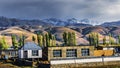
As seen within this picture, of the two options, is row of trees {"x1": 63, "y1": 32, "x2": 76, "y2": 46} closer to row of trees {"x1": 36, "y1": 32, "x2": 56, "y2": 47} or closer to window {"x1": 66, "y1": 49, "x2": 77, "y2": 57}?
row of trees {"x1": 36, "y1": 32, "x2": 56, "y2": 47}

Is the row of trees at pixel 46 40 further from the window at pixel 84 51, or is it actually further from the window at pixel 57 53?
the window at pixel 57 53

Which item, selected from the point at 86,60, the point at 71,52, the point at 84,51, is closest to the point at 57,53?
the point at 71,52

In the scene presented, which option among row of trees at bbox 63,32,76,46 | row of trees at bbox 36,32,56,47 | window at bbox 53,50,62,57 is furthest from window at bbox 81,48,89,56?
row of trees at bbox 63,32,76,46

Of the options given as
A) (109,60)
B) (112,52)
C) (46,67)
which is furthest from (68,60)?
(112,52)

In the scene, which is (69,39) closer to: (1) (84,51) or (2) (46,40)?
(2) (46,40)

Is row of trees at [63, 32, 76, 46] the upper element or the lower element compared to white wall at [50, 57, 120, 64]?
lower

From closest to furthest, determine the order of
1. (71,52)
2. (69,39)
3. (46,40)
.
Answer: (71,52), (46,40), (69,39)

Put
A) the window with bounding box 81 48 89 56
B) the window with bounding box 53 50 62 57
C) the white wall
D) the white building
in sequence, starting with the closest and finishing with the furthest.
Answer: the white wall, the window with bounding box 53 50 62 57, the window with bounding box 81 48 89 56, the white building

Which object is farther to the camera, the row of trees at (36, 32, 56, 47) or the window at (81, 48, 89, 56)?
the row of trees at (36, 32, 56, 47)

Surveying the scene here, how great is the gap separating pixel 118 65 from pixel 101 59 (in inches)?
165

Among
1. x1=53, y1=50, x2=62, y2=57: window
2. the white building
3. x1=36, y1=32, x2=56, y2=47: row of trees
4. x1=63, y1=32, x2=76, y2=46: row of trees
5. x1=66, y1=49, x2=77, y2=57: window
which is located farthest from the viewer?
x1=63, y1=32, x2=76, y2=46: row of trees

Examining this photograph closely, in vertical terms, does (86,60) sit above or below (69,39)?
above

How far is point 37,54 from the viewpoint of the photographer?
9356 centimetres

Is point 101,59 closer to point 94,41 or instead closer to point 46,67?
point 46,67
